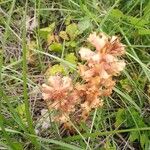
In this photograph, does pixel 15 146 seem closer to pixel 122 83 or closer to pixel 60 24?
pixel 122 83

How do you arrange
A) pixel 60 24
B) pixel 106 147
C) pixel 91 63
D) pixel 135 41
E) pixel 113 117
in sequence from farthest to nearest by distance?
1. pixel 60 24
2. pixel 135 41
3. pixel 113 117
4. pixel 106 147
5. pixel 91 63

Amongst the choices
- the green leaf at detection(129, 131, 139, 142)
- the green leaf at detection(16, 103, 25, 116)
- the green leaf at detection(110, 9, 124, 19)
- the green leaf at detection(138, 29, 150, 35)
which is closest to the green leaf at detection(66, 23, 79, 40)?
the green leaf at detection(110, 9, 124, 19)

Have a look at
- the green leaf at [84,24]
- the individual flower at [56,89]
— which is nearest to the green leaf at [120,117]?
the individual flower at [56,89]

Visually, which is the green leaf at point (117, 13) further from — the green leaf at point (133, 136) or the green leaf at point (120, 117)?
the green leaf at point (133, 136)

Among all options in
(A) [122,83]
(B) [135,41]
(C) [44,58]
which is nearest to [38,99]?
(C) [44,58]

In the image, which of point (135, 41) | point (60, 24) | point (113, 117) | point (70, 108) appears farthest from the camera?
point (60, 24)

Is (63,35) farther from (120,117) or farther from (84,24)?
(120,117)

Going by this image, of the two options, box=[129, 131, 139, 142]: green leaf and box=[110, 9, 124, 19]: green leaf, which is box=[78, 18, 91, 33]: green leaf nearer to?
box=[110, 9, 124, 19]: green leaf
